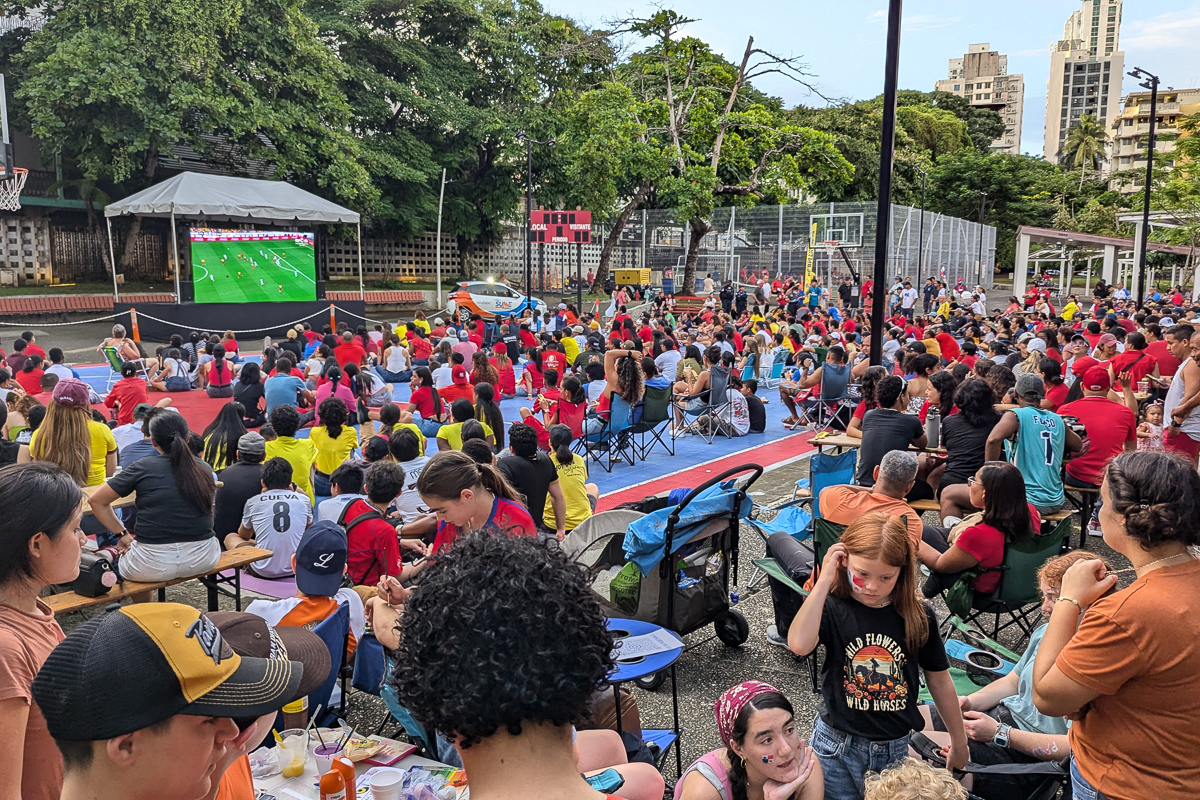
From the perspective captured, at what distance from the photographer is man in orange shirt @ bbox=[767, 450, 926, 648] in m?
4.71

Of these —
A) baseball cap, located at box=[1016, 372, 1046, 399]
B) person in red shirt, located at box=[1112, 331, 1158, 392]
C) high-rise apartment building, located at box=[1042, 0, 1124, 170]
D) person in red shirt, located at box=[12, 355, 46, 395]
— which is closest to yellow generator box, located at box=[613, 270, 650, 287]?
person in red shirt, located at box=[1112, 331, 1158, 392]

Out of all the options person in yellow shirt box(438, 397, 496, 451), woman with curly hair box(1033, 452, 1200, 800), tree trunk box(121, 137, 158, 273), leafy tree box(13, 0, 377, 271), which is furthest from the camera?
tree trunk box(121, 137, 158, 273)

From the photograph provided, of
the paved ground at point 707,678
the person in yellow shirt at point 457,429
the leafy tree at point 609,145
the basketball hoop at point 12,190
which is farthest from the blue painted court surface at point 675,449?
the leafy tree at point 609,145

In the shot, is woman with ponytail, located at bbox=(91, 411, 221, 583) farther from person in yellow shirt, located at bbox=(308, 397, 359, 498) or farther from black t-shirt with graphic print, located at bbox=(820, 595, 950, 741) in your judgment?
black t-shirt with graphic print, located at bbox=(820, 595, 950, 741)

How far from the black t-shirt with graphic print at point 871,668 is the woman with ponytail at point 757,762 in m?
0.26

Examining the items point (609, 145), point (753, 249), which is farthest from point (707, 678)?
point (753, 249)

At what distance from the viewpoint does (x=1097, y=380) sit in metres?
8.18

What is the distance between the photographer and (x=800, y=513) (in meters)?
6.07

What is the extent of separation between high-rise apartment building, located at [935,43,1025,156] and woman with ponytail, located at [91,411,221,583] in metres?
184

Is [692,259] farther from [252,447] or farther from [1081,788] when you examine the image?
[1081,788]

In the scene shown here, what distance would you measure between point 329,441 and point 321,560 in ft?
11.4

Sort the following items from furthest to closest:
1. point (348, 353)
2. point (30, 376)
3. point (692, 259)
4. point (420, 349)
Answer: point (692, 259), point (420, 349), point (348, 353), point (30, 376)

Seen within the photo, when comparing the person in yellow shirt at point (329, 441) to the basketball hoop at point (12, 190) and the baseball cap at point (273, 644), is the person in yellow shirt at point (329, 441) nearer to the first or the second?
the baseball cap at point (273, 644)

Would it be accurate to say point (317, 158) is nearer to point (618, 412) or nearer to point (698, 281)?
point (698, 281)
